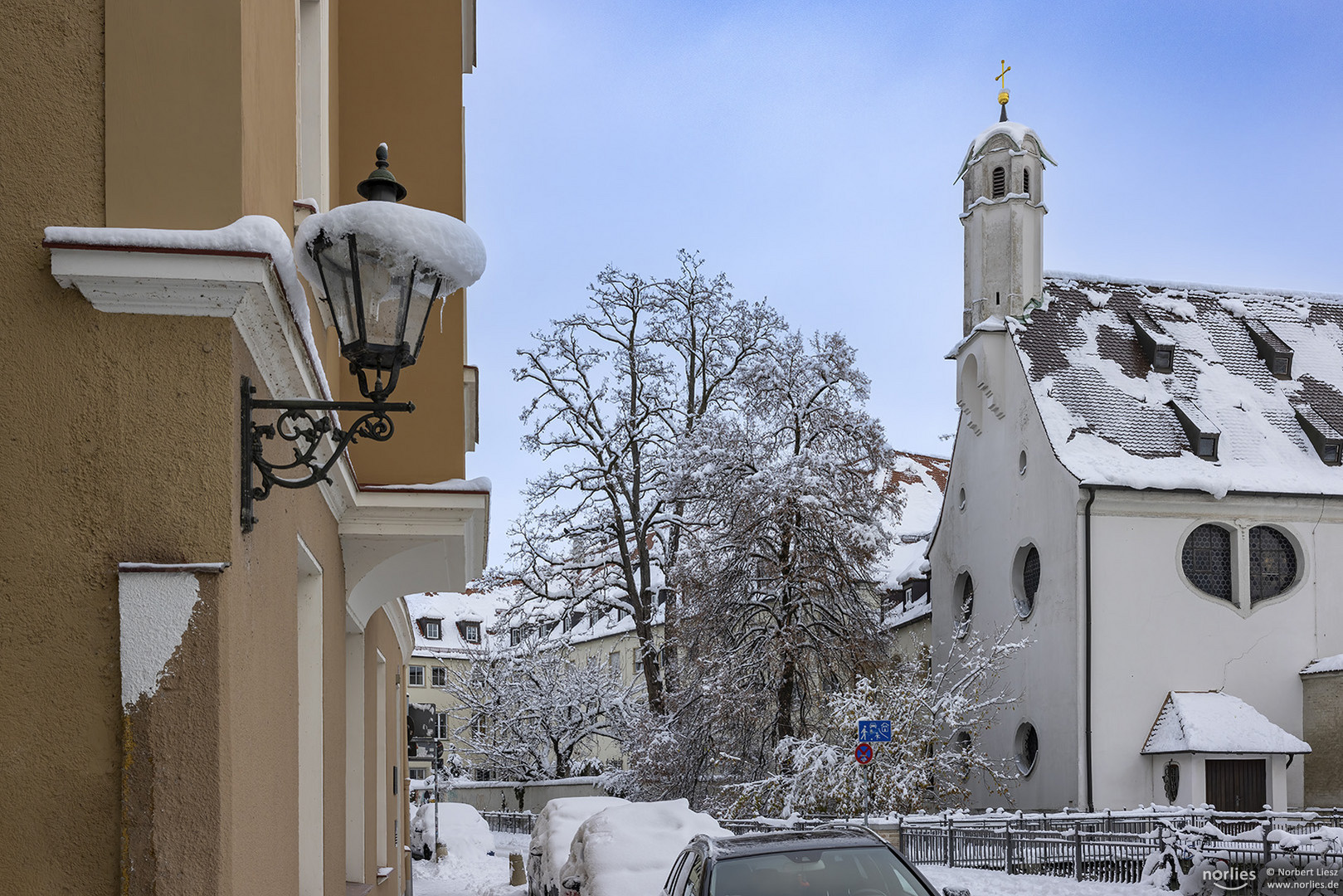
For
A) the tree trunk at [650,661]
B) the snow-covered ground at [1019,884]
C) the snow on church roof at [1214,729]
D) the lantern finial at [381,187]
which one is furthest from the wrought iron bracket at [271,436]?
the tree trunk at [650,661]

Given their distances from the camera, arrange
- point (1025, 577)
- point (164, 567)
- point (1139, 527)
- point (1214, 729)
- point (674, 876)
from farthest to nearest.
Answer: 1. point (1025, 577)
2. point (1139, 527)
3. point (1214, 729)
4. point (674, 876)
5. point (164, 567)

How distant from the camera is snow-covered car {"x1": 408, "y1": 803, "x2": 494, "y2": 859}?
29266 mm

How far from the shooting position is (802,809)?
25125 millimetres

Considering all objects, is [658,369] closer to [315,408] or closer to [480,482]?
[480,482]

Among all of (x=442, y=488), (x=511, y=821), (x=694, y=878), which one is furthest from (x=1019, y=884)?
(x=511, y=821)

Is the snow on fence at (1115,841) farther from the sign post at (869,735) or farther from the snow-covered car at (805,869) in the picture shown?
the snow-covered car at (805,869)

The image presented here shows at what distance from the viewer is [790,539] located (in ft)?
92.6

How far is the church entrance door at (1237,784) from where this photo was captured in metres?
29.0

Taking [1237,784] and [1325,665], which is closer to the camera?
[1237,784]

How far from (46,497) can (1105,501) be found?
2950cm

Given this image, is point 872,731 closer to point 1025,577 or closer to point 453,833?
point 1025,577

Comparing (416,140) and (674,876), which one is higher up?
(416,140)

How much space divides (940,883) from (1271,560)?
1680cm

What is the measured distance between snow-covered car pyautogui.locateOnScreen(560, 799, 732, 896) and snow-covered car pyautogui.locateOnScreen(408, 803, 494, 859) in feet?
54.1
